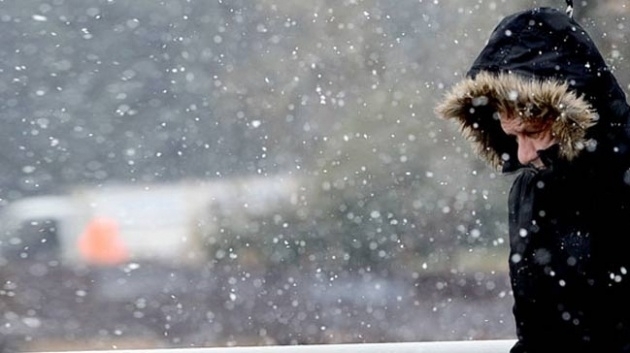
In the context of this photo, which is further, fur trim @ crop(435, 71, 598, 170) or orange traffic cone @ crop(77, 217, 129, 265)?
orange traffic cone @ crop(77, 217, 129, 265)

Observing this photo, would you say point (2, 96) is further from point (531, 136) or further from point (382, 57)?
point (531, 136)

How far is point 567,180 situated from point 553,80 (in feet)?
0.59

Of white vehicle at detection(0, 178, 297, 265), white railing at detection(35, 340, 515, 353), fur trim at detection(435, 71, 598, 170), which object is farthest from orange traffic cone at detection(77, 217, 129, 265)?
fur trim at detection(435, 71, 598, 170)

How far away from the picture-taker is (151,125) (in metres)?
5.66

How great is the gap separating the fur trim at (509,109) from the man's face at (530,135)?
0.06 ft

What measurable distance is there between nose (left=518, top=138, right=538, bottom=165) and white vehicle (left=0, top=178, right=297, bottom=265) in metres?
3.95

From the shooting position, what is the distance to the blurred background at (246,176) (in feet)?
17.1

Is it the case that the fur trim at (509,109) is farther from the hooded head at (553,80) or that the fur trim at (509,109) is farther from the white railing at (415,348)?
the white railing at (415,348)

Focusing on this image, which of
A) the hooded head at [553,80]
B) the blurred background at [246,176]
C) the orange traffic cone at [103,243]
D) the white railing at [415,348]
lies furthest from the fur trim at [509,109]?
the orange traffic cone at [103,243]

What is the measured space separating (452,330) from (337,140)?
4.52ft

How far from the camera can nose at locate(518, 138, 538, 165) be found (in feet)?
5.97

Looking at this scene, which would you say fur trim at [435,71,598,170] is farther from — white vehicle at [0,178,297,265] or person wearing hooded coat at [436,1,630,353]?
white vehicle at [0,178,297,265]

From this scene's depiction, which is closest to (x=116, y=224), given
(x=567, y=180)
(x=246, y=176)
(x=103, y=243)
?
(x=103, y=243)

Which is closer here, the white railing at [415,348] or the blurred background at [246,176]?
the white railing at [415,348]
